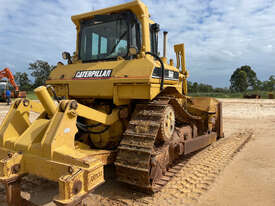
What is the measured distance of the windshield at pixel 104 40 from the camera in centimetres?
421

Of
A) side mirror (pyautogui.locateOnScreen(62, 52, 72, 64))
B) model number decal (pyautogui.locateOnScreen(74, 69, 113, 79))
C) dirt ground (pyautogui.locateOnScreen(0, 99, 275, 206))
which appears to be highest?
side mirror (pyautogui.locateOnScreen(62, 52, 72, 64))

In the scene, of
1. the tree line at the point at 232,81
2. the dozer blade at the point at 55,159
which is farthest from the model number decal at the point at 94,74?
the tree line at the point at 232,81

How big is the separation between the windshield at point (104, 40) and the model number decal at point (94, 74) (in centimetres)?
55

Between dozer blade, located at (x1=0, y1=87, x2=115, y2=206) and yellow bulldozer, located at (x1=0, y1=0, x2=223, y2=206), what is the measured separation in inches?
0.4

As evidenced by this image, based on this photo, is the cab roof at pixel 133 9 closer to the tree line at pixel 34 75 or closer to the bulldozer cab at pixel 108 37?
the bulldozer cab at pixel 108 37

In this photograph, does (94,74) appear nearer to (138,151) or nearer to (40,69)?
(138,151)

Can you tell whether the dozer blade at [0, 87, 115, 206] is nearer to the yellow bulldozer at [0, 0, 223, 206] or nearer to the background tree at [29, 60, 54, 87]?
the yellow bulldozer at [0, 0, 223, 206]

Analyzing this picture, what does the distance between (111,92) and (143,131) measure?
883mm

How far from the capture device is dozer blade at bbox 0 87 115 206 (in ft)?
8.02

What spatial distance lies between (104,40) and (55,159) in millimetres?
2680

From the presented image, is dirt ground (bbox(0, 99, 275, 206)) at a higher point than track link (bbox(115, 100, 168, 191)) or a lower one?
lower

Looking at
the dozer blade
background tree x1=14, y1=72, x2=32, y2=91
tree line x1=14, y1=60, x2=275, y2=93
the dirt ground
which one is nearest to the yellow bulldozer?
the dozer blade

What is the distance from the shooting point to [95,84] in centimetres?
384

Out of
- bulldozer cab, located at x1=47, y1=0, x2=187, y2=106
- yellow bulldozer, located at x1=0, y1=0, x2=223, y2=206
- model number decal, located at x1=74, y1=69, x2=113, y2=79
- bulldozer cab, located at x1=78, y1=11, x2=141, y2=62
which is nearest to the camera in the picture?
yellow bulldozer, located at x1=0, y1=0, x2=223, y2=206
